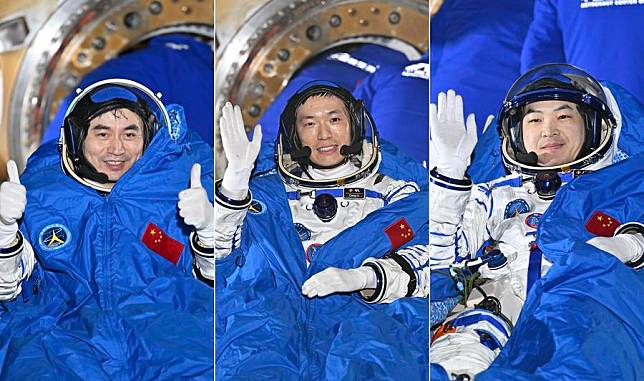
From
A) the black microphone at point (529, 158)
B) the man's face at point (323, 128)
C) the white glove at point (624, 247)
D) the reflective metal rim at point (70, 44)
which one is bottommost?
the white glove at point (624, 247)

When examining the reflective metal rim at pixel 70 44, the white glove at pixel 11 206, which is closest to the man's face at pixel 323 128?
the reflective metal rim at pixel 70 44

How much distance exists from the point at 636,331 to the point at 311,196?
42.5 inches

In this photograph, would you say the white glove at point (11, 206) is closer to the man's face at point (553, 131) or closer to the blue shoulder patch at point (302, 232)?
the blue shoulder patch at point (302, 232)

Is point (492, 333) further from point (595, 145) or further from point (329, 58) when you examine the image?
point (329, 58)

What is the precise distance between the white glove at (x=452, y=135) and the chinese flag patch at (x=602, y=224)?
1.34 ft

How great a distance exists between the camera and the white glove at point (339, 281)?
2.79 meters

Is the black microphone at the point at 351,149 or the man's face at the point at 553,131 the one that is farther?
the black microphone at the point at 351,149

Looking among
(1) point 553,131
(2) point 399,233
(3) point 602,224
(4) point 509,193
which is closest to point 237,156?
(2) point 399,233

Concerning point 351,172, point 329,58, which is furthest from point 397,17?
point 351,172

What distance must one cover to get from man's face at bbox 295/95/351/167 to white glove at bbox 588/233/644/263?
0.87m

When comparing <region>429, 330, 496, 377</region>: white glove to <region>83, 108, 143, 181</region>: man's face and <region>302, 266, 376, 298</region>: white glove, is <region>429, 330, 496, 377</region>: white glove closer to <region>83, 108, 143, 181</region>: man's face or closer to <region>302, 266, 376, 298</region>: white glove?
<region>302, 266, 376, 298</region>: white glove

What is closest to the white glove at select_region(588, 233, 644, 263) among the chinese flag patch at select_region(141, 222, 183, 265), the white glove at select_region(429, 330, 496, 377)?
the white glove at select_region(429, 330, 496, 377)

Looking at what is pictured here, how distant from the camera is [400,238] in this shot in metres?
2.88

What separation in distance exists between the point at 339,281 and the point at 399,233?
253 millimetres
